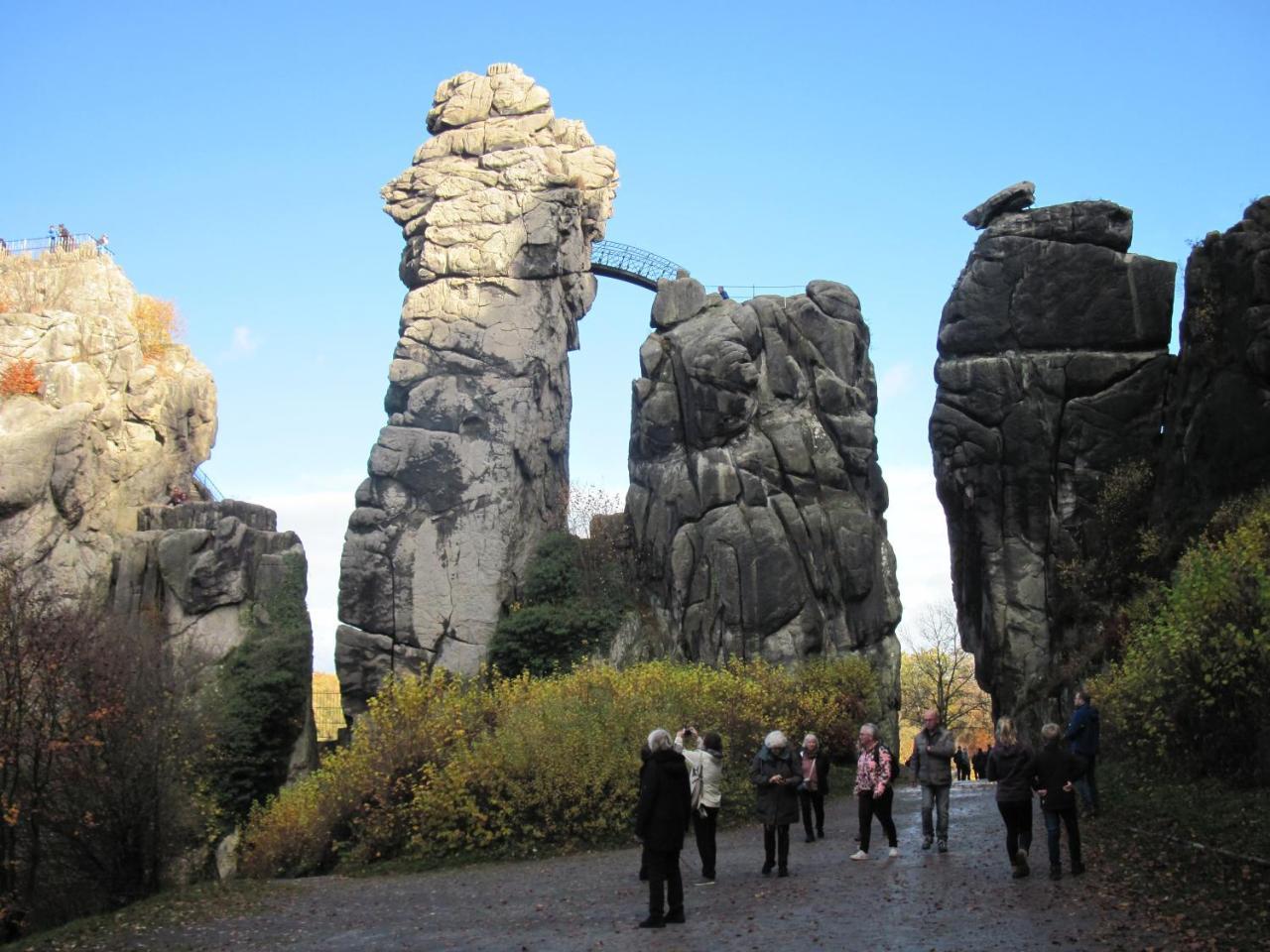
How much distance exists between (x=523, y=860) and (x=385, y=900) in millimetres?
5592

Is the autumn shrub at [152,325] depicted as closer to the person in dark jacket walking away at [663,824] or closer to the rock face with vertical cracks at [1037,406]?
the rock face with vertical cracks at [1037,406]

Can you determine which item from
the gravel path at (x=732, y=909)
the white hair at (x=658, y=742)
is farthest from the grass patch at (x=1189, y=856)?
the white hair at (x=658, y=742)

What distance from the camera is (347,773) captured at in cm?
2967

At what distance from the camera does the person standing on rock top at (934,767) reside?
20312 millimetres

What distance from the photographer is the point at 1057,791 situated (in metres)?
17.6

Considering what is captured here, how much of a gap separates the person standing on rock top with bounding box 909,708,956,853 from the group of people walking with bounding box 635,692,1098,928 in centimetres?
2

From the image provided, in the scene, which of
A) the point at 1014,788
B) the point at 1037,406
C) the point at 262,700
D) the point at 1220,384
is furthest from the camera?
the point at 262,700

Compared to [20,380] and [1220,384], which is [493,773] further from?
[20,380]

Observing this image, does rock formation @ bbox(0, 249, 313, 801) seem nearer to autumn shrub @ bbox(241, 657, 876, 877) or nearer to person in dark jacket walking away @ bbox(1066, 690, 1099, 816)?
autumn shrub @ bbox(241, 657, 876, 877)

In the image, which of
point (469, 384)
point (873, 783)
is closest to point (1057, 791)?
point (873, 783)

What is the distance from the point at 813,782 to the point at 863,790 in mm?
4158

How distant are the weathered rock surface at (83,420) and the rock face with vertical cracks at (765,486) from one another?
19.5 m

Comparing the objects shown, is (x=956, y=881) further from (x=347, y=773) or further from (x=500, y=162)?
(x=500, y=162)

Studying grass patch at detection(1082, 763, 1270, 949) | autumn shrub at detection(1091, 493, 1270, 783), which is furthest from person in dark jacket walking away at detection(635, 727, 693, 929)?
autumn shrub at detection(1091, 493, 1270, 783)
